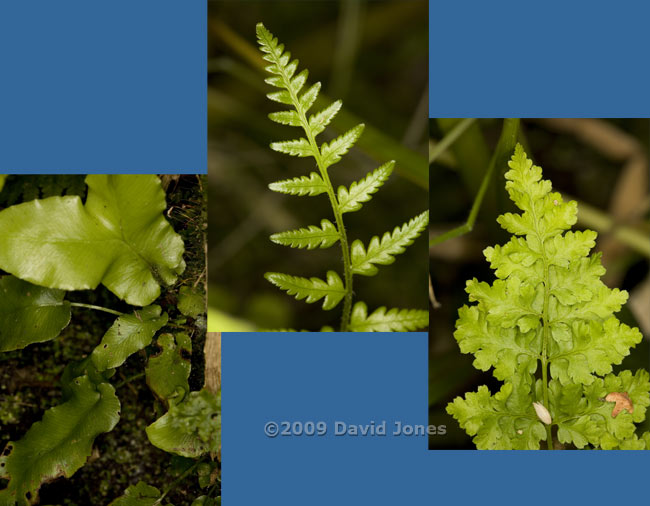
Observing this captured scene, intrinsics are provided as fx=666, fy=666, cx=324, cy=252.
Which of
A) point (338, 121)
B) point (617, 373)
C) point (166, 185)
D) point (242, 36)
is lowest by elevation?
point (617, 373)

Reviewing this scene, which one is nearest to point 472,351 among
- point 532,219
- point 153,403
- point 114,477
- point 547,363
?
point 547,363

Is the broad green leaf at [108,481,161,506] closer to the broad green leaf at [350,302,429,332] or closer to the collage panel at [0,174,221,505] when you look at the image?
the collage panel at [0,174,221,505]

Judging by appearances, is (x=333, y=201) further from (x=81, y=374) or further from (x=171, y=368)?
(x=81, y=374)

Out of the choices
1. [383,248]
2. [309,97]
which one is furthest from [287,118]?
[383,248]

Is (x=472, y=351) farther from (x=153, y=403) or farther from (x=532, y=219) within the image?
(x=153, y=403)

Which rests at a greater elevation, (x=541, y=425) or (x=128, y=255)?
(x=128, y=255)

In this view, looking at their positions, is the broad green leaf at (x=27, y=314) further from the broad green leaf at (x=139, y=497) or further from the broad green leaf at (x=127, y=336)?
the broad green leaf at (x=139, y=497)

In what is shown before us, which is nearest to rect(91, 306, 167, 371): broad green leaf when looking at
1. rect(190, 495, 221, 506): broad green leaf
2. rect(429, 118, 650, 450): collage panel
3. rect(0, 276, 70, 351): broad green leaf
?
rect(0, 276, 70, 351): broad green leaf
